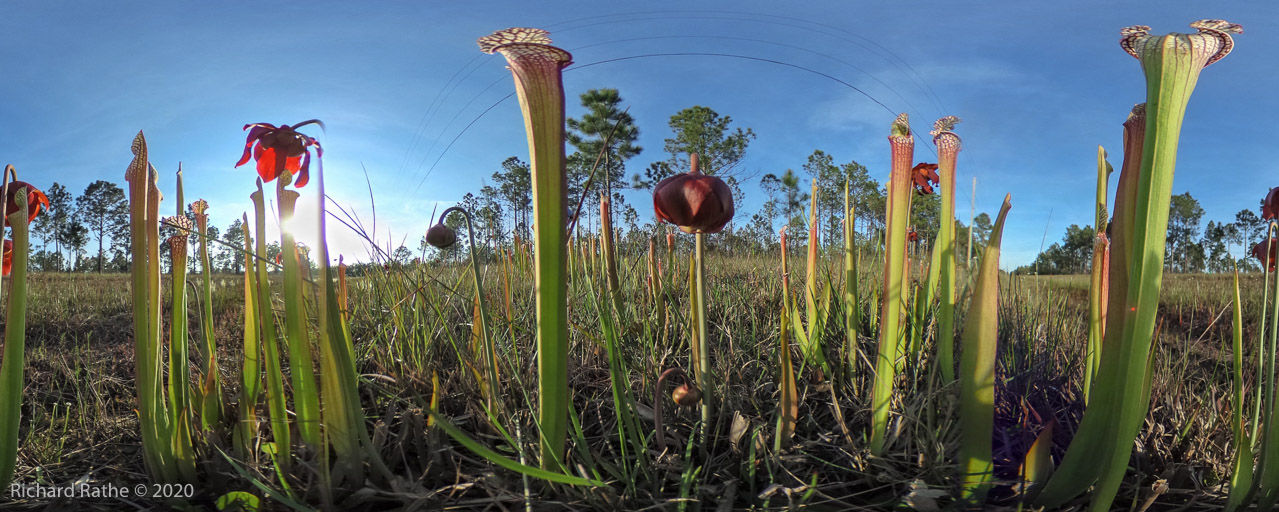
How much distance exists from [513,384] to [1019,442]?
1354 mm

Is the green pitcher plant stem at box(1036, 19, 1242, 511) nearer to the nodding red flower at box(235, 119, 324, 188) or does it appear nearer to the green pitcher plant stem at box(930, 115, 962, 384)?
the green pitcher plant stem at box(930, 115, 962, 384)

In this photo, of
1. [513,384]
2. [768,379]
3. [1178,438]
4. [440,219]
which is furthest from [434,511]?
[1178,438]

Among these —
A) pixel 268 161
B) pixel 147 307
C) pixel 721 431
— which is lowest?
pixel 721 431

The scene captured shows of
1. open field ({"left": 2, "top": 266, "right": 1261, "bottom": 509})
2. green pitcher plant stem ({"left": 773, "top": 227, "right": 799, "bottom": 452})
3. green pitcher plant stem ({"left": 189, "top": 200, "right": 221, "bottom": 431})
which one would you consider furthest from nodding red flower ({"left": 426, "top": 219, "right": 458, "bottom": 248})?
green pitcher plant stem ({"left": 773, "top": 227, "right": 799, "bottom": 452})

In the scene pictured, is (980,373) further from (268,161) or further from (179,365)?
(179,365)

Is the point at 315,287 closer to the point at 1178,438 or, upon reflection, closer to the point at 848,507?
the point at 848,507

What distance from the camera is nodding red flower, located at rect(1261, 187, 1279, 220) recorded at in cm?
128

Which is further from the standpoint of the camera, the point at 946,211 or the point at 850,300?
the point at 850,300

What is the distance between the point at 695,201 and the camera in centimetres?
112

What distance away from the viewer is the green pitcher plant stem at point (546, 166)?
0.94m

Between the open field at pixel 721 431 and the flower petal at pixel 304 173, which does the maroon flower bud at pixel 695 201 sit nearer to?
the open field at pixel 721 431

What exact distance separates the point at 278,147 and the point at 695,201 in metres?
0.87

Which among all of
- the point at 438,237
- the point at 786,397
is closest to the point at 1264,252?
the point at 786,397

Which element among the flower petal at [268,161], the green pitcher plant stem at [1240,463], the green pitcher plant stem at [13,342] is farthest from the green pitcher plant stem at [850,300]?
the green pitcher plant stem at [13,342]
